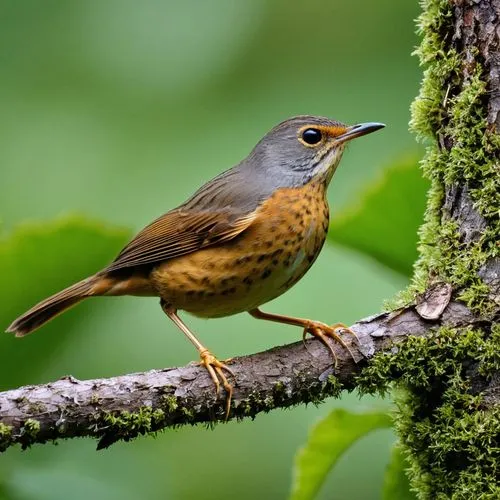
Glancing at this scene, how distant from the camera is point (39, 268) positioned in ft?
13.2

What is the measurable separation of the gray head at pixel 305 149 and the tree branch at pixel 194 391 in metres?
1.22

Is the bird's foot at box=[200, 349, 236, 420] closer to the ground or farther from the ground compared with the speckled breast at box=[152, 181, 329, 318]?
closer to the ground

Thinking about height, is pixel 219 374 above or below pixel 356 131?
below

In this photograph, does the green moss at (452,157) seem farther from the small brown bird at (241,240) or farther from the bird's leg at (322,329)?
the small brown bird at (241,240)

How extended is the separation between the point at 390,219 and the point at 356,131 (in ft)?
2.78

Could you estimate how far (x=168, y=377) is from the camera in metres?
3.61

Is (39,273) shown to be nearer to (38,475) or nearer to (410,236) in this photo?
(38,475)

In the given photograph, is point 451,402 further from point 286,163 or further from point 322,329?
point 286,163

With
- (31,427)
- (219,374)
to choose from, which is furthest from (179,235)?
(31,427)

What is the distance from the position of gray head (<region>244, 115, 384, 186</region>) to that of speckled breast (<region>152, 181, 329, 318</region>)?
0.80 ft

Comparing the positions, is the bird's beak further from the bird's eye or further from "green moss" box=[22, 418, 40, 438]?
"green moss" box=[22, 418, 40, 438]

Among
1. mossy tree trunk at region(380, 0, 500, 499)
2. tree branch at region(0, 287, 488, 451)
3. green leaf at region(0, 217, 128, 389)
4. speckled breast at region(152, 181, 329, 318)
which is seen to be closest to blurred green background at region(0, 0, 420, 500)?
green leaf at region(0, 217, 128, 389)

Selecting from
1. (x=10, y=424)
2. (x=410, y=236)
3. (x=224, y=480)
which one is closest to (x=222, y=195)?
(x=410, y=236)

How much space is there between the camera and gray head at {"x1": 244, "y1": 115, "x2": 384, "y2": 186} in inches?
198
